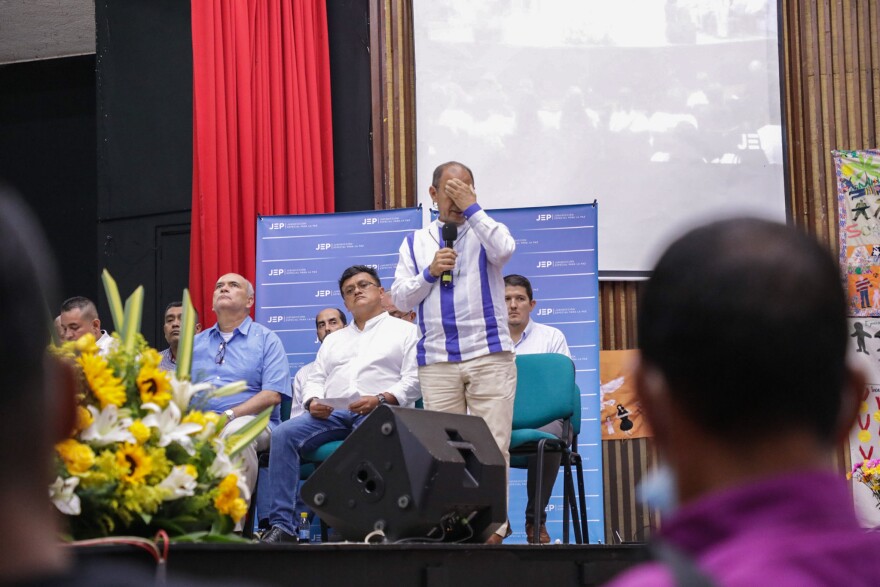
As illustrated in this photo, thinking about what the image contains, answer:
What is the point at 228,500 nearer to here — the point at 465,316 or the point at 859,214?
the point at 465,316

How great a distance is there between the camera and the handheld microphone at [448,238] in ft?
13.4

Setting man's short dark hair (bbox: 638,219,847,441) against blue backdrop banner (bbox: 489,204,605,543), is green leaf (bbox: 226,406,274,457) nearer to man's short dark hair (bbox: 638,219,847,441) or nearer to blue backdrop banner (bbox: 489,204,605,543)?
man's short dark hair (bbox: 638,219,847,441)

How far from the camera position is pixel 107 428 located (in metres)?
1.93

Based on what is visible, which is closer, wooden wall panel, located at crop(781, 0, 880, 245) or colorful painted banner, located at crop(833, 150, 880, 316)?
colorful painted banner, located at crop(833, 150, 880, 316)

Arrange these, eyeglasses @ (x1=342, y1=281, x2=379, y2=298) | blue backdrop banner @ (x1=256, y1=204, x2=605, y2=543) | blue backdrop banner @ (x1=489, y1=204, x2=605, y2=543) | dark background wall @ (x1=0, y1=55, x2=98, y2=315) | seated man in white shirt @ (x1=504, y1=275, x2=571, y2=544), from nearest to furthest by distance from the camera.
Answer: eyeglasses @ (x1=342, y1=281, x2=379, y2=298), seated man in white shirt @ (x1=504, y1=275, x2=571, y2=544), blue backdrop banner @ (x1=489, y1=204, x2=605, y2=543), blue backdrop banner @ (x1=256, y1=204, x2=605, y2=543), dark background wall @ (x1=0, y1=55, x2=98, y2=315)

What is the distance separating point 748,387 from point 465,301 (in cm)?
346

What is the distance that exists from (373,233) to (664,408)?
5147 millimetres

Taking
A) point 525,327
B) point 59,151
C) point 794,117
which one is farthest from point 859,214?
point 59,151

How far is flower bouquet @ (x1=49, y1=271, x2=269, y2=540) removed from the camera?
1.89 m

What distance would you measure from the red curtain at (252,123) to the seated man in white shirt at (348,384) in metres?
1.51

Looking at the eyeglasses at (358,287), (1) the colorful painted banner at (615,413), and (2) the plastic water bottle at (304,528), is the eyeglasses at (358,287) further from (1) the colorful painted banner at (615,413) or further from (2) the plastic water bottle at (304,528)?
(1) the colorful painted banner at (615,413)

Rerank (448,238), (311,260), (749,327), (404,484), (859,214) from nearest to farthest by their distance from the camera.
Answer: (749,327) < (404,484) < (448,238) < (311,260) < (859,214)

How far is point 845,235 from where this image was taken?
6.52 m

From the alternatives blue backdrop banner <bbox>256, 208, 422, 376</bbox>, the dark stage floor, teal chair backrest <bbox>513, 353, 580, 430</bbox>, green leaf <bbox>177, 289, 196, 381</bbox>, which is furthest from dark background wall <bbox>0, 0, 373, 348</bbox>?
green leaf <bbox>177, 289, 196, 381</bbox>
